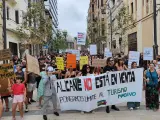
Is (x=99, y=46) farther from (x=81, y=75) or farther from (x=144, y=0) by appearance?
(x=81, y=75)

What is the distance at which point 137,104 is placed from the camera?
1067 cm

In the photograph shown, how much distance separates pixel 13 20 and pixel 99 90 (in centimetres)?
2536

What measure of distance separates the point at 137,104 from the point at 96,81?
1.69 meters

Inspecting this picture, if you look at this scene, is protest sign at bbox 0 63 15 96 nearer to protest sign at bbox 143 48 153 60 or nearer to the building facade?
protest sign at bbox 143 48 153 60

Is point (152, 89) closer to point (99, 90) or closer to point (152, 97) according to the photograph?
point (152, 97)

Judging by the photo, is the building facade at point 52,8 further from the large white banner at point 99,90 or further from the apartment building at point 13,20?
the large white banner at point 99,90

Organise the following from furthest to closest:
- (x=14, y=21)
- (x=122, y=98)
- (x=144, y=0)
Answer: (x=14, y=21) < (x=144, y=0) < (x=122, y=98)

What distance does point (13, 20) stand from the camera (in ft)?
111

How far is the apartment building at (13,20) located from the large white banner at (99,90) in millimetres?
21619

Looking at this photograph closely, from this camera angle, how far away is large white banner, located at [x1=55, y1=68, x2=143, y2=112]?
9.99 m

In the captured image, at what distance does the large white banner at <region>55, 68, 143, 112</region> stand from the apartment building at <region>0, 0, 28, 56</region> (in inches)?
851

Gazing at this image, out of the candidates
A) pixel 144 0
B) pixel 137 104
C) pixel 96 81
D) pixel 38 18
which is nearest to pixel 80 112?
pixel 96 81

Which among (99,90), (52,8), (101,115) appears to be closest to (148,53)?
(99,90)

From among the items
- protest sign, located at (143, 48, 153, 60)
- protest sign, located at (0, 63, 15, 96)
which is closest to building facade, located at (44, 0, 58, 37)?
protest sign, located at (143, 48, 153, 60)
